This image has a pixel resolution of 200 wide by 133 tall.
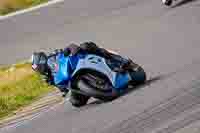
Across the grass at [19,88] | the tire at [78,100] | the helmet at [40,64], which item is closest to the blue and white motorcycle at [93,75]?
the tire at [78,100]

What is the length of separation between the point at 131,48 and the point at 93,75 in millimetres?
4980

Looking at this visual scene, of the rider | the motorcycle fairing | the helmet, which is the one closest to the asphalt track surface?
the motorcycle fairing

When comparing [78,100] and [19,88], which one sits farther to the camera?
[19,88]

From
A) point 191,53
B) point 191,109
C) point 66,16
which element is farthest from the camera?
point 66,16

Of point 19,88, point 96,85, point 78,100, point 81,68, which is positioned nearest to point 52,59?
point 81,68

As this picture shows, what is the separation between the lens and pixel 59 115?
12398 mm

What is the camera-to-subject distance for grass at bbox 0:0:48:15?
2531 centimetres

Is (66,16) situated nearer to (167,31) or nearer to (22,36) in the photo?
(22,36)

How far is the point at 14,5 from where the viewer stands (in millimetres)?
25859

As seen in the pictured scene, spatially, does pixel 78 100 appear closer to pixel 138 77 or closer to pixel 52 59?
pixel 52 59

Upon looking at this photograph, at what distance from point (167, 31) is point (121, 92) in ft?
17.0

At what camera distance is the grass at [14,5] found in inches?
997

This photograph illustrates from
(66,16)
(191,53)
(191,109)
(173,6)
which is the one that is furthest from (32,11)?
(191,109)

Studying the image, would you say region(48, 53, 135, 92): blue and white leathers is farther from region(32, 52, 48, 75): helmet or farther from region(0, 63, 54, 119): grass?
region(0, 63, 54, 119): grass
